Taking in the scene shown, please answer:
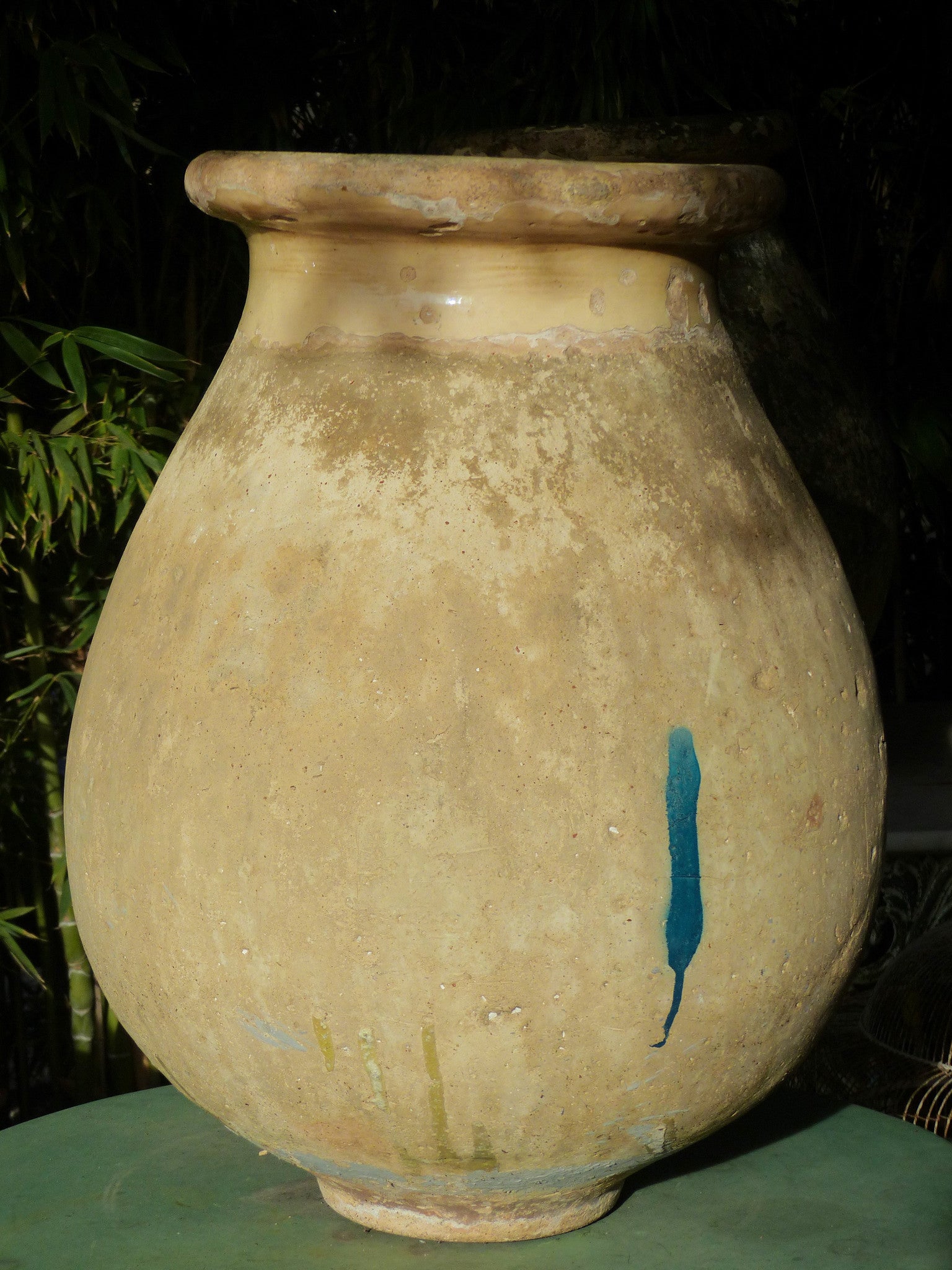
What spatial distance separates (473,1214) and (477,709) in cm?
43

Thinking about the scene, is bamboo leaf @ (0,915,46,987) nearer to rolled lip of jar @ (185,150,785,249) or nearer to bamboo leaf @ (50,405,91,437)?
bamboo leaf @ (50,405,91,437)

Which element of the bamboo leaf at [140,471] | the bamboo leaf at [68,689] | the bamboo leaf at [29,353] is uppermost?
the bamboo leaf at [29,353]

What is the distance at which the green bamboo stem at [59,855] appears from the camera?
76.2 inches

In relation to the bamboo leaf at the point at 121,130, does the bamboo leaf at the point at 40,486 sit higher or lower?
lower

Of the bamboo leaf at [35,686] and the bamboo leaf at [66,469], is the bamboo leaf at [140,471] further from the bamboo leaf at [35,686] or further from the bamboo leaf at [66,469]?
the bamboo leaf at [35,686]

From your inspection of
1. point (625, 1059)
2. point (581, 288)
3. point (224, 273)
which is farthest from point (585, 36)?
point (625, 1059)

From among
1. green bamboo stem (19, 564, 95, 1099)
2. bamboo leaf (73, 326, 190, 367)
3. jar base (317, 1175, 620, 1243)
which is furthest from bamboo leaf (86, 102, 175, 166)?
jar base (317, 1175, 620, 1243)

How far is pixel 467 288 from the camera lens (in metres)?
1.02

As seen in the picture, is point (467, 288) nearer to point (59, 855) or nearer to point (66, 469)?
point (66, 469)

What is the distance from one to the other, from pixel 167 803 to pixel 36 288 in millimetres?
1040

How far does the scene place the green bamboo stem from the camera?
1.94 m

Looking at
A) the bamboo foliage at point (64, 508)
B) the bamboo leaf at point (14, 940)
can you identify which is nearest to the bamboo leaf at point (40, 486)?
the bamboo foliage at point (64, 508)

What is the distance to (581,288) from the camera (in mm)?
1038

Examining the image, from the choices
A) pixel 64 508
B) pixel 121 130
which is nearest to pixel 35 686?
pixel 64 508
